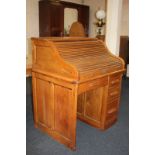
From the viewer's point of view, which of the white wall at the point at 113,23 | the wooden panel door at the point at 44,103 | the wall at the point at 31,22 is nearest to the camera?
the wooden panel door at the point at 44,103

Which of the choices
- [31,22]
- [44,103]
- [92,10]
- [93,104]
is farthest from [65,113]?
[92,10]

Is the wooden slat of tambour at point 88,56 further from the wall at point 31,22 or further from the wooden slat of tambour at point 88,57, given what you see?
the wall at point 31,22

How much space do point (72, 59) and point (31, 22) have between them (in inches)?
143

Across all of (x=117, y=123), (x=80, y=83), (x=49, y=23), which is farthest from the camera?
(x=49, y=23)

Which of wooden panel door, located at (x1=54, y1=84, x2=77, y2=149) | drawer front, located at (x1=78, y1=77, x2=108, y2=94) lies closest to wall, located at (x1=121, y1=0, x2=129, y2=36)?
drawer front, located at (x1=78, y1=77, x2=108, y2=94)

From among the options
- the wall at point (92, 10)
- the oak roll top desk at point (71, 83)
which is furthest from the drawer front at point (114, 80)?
the wall at point (92, 10)

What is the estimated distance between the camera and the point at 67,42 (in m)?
2.13

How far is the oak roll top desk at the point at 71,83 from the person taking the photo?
1.93 m

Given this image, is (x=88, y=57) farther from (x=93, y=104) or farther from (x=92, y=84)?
(x=93, y=104)

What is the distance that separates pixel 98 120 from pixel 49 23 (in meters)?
3.39

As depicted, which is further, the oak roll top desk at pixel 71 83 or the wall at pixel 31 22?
the wall at pixel 31 22

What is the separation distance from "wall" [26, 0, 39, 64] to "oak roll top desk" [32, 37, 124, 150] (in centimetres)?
298
